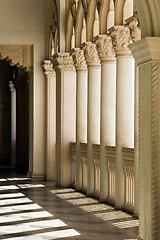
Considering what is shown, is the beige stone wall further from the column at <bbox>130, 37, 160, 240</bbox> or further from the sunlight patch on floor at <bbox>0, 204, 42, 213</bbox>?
the column at <bbox>130, 37, 160, 240</bbox>

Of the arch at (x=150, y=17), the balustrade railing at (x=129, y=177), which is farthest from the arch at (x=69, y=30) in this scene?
the arch at (x=150, y=17)

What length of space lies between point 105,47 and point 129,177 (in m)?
2.90

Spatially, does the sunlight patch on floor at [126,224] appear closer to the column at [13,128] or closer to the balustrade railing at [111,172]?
the balustrade railing at [111,172]

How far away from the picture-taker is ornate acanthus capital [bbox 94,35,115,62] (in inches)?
520

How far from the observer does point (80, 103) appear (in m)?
16.1

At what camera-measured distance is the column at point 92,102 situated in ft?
47.7

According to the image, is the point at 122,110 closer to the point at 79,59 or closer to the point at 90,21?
the point at 90,21

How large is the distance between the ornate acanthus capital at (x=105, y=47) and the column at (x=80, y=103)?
2.39 meters

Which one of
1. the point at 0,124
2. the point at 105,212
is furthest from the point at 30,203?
the point at 0,124

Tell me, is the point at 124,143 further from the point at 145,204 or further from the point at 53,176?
the point at 53,176

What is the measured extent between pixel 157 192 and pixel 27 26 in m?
12.3

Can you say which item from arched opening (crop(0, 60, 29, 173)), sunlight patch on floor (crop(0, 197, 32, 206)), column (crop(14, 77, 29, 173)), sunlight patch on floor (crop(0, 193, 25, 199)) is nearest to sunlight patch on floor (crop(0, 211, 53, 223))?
sunlight patch on floor (crop(0, 197, 32, 206))

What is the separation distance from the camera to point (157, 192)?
759cm

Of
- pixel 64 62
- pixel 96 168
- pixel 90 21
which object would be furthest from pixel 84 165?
pixel 90 21
